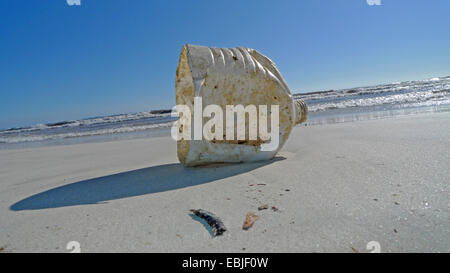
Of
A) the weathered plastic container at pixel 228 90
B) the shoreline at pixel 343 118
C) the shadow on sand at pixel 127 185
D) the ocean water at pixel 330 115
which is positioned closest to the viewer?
the shadow on sand at pixel 127 185

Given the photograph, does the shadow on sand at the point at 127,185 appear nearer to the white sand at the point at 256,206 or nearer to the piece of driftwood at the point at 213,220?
the white sand at the point at 256,206

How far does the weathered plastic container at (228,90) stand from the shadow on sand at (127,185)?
0.35ft

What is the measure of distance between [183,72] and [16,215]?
140cm

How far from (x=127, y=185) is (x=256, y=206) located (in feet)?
3.36

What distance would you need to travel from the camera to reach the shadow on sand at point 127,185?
1.61 m

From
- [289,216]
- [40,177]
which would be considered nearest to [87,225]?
[289,216]

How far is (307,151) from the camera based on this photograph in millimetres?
2600

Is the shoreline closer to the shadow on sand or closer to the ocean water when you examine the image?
the ocean water

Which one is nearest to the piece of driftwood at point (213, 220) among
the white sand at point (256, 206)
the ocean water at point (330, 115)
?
the white sand at point (256, 206)

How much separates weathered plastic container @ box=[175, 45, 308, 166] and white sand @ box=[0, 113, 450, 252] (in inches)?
4.9

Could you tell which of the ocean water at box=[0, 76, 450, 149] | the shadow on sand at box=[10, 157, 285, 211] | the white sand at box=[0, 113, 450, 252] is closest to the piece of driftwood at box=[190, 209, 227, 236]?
the white sand at box=[0, 113, 450, 252]

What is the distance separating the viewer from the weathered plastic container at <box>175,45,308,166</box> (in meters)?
1.91
